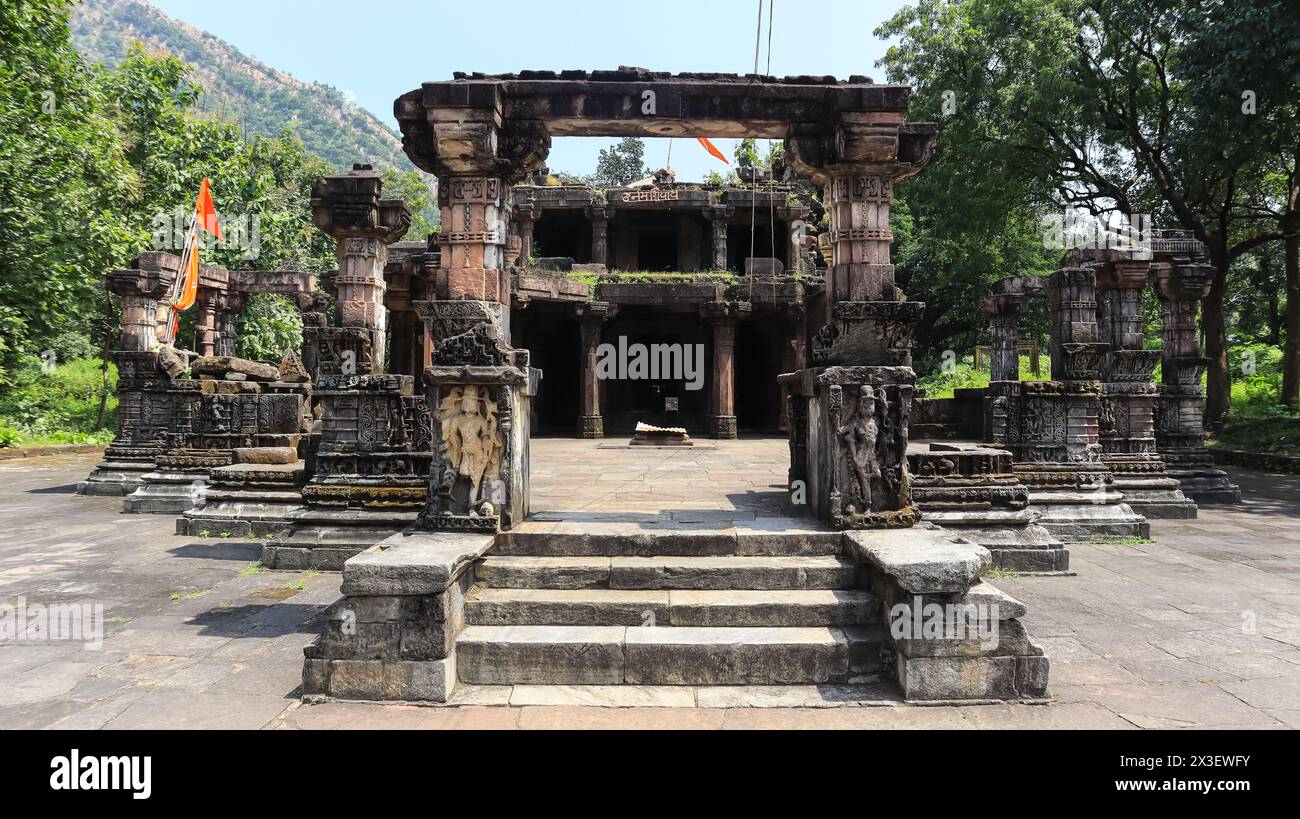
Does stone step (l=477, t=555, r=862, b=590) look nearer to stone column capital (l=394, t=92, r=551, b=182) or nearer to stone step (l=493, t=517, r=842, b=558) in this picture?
stone step (l=493, t=517, r=842, b=558)

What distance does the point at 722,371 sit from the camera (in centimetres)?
1959

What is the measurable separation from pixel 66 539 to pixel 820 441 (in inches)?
349

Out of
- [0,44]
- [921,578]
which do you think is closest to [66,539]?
[921,578]

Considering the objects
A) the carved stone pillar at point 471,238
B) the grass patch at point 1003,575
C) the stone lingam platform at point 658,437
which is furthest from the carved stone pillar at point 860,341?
the stone lingam platform at point 658,437

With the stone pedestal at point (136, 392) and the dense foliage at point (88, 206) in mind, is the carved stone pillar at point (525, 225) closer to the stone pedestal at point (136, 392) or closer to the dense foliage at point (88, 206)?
the dense foliage at point (88, 206)

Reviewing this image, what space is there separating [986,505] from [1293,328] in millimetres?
17117

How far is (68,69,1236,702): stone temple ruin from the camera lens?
4004mm

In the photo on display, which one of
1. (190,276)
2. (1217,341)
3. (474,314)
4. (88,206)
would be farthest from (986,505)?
(88,206)

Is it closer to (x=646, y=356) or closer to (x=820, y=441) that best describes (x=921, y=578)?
(x=820, y=441)

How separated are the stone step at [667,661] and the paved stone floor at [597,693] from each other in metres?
0.17

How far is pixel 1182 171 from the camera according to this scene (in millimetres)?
15922

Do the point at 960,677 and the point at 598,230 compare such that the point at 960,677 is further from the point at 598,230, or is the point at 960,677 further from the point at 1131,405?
the point at 598,230

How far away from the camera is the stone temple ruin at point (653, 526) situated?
4004mm
